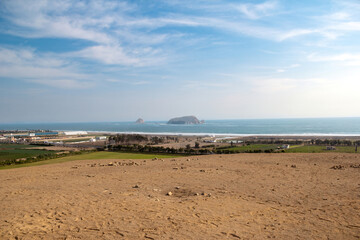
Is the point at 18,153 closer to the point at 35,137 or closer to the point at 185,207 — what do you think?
the point at 185,207

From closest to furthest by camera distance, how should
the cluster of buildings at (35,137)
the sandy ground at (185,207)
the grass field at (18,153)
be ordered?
the sandy ground at (185,207) → the grass field at (18,153) → the cluster of buildings at (35,137)

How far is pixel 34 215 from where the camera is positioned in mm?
9531

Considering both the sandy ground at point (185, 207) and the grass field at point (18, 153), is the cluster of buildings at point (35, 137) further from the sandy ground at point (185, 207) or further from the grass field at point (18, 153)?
the sandy ground at point (185, 207)

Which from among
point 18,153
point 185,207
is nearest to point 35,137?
point 18,153

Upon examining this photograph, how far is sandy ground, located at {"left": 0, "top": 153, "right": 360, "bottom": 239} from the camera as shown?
26.2 ft

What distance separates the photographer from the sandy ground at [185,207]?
8.00 meters

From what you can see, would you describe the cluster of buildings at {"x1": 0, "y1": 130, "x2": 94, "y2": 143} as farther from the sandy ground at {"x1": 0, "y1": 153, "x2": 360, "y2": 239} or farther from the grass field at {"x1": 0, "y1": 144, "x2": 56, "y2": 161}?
the sandy ground at {"x1": 0, "y1": 153, "x2": 360, "y2": 239}

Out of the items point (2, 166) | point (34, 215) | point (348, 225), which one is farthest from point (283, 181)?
point (2, 166)

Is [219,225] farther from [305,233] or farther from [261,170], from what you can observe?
[261,170]

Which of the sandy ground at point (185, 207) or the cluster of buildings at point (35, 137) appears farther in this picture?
the cluster of buildings at point (35, 137)

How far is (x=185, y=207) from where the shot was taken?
33.5 feet

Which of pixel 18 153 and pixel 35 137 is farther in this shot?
pixel 35 137

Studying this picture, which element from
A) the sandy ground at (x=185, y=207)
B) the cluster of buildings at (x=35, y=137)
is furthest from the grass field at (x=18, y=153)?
the cluster of buildings at (x=35, y=137)

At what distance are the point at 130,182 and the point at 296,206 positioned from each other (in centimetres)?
909
